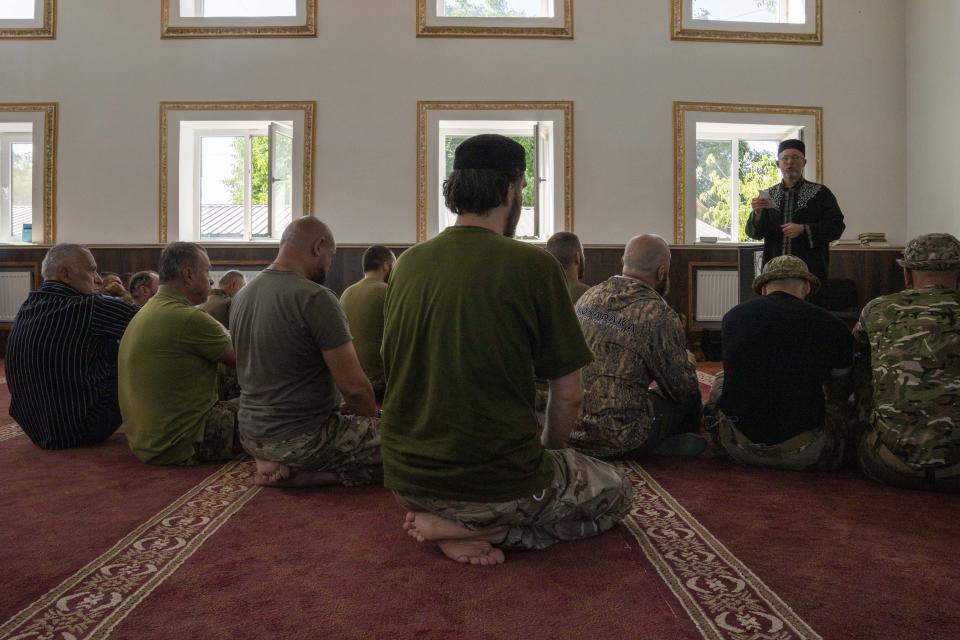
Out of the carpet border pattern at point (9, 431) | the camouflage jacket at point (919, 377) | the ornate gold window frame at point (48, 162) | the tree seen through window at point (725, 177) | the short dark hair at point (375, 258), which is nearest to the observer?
the camouflage jacket at point (919, 377)

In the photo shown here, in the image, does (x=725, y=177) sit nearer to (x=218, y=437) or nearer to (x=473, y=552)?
(x=218, y=437)

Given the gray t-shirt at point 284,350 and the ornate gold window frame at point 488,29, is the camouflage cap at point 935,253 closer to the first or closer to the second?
the gray t-shirt at point 284,350

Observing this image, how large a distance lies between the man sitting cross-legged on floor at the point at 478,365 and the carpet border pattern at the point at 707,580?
1.12 feet

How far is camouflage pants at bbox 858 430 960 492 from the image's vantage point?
2.31 meters

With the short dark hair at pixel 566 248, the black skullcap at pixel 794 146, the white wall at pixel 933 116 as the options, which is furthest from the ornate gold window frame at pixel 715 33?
the short dark hair at pixel 566 248

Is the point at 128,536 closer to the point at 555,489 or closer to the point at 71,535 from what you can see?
the point at 71,535

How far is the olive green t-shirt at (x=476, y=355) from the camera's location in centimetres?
161

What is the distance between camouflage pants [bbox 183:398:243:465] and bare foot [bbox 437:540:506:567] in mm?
1371

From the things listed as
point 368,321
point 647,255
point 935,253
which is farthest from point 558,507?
point 368,321

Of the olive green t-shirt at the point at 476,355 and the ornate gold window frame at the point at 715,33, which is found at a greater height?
the ornate gold window frame at the point at 715,33

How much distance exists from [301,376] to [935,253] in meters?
2.16

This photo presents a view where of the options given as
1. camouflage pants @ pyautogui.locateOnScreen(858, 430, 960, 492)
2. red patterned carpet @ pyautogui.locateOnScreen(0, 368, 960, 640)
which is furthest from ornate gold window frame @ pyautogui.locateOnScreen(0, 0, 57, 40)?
camouflage pants @ pyautogui.locateOnScreen(858, 430, 960, 492)

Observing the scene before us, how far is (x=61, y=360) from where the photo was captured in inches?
115

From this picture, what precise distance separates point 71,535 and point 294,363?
2.62 ft
